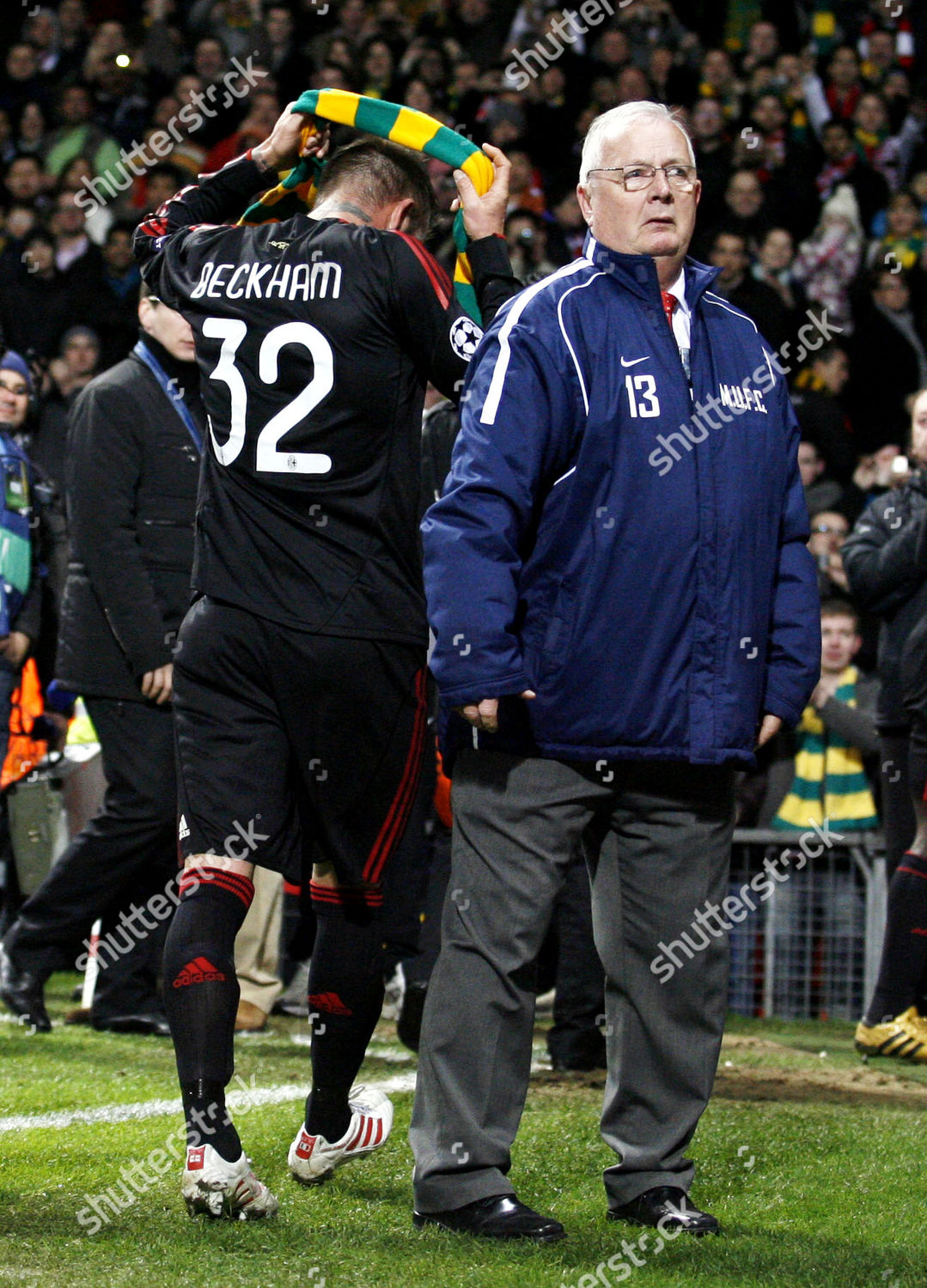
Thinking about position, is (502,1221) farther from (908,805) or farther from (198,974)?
(908,805)

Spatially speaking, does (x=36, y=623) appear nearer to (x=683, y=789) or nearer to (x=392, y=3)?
(x=683, y=789)

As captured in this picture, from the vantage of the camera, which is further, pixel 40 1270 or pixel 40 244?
pixel 40 244

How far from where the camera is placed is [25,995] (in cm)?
600

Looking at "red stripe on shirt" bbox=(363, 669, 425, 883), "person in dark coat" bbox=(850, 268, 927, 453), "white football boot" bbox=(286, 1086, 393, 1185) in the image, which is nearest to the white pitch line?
"white football boot" bbox=(286, 1086, 393, 1185)

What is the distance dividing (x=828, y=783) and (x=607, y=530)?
4.79 metres

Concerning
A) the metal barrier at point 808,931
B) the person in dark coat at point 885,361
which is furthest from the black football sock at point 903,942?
the person in dark coat at point 885,361

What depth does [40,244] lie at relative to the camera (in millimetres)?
12016

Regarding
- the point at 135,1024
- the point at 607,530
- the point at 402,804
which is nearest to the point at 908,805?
the point at 135,1024

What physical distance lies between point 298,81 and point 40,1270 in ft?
40.3

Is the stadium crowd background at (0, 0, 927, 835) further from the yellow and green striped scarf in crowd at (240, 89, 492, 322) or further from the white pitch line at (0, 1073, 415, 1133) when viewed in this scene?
the yellow and green striped scarf in crowd at (240, 89, 492, 322)

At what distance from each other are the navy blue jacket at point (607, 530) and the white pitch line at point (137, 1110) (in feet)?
4.69

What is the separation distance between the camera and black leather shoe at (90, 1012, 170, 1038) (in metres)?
6.10

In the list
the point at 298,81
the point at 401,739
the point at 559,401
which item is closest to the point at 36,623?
the point at 401,739

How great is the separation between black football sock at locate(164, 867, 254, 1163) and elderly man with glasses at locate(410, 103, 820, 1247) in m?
0.38
